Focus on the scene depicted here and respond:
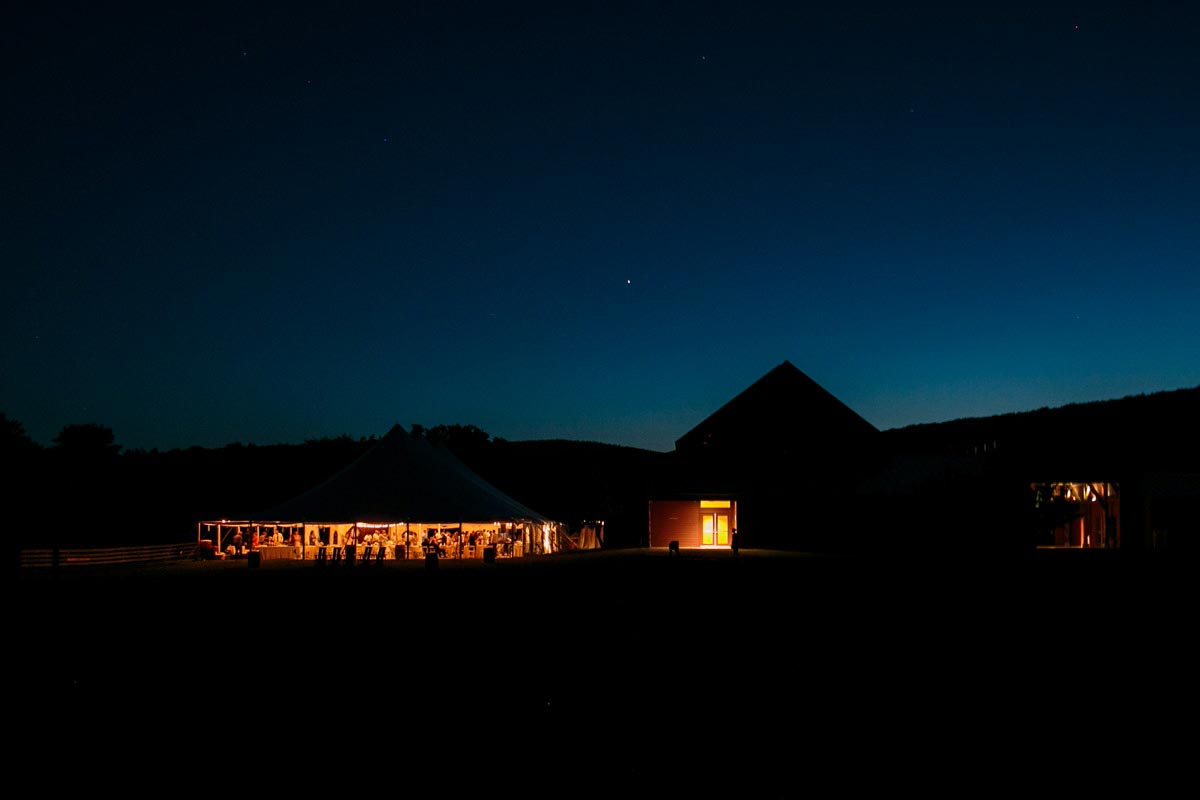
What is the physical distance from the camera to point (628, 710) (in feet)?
23.1

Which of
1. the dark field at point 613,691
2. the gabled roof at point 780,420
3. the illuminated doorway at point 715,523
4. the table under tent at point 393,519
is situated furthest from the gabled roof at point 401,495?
the dark field at point 613,691

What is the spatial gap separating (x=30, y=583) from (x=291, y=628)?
35.5ft

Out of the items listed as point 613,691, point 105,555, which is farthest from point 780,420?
point 613,691

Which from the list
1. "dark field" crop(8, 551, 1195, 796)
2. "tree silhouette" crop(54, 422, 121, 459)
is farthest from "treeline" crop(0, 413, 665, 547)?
"dark field" crop(8, 551, 1195, 796)

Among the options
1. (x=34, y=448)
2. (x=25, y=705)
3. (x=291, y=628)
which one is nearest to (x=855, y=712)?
(x=25, y=705)

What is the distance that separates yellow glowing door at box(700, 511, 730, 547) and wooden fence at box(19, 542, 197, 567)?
52.4 ft

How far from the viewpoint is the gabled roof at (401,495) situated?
27.0 m

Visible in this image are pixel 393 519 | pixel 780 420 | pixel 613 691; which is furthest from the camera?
pixel 780 420

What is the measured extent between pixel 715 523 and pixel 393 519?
12.9 meters

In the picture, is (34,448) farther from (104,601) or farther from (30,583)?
(104,601)

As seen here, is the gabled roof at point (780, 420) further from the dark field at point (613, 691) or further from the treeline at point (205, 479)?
the dark field at point (613, 691)

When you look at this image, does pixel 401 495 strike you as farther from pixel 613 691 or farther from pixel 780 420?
pixel 613 691

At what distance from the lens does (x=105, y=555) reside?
2766cm

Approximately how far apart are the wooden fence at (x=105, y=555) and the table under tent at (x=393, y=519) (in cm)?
109
